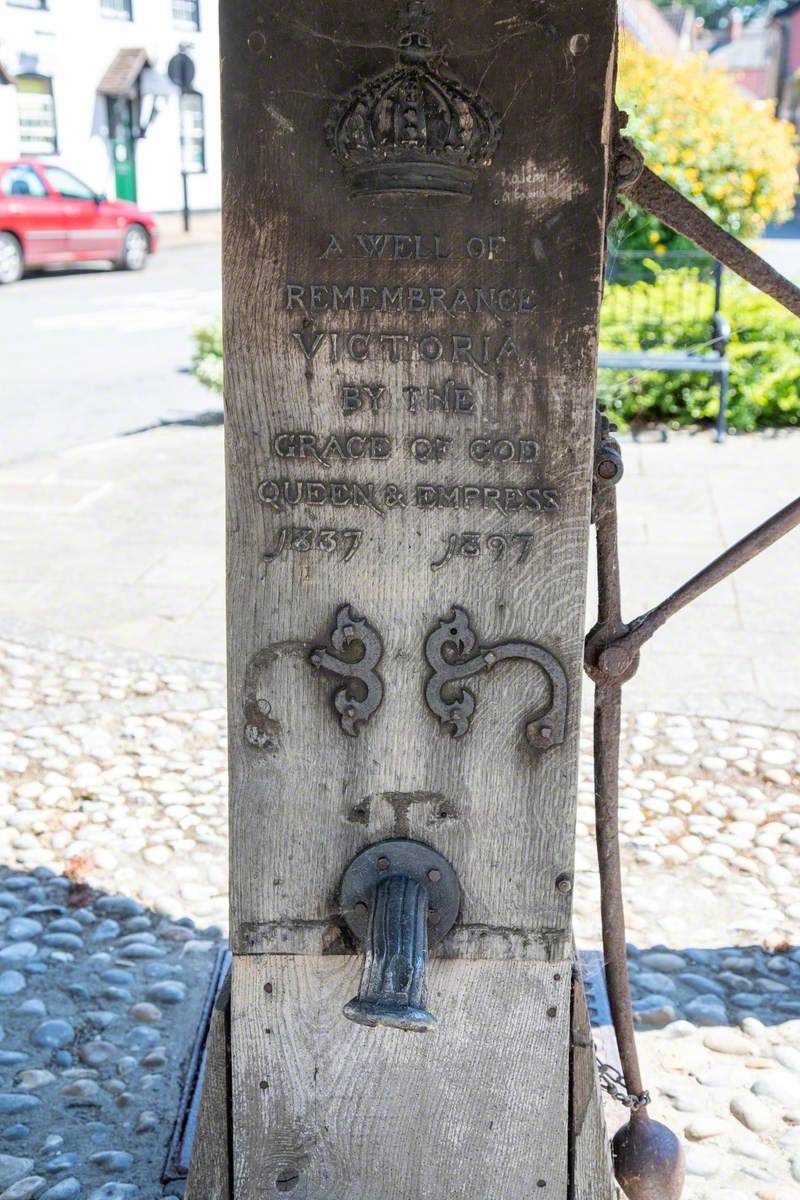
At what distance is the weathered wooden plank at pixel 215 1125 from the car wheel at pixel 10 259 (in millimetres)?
16454

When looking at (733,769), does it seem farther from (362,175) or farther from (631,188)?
(362,175)

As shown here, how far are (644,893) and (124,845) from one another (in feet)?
4.55

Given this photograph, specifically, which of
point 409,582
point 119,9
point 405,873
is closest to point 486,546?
point 409,582

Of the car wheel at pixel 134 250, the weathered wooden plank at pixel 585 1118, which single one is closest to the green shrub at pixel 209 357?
the weathered wooden plank at pixel 585 1118

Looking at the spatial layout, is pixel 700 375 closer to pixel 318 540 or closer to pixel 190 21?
pixel 318 540

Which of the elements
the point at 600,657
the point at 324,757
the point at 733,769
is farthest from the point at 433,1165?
the point at 733,769

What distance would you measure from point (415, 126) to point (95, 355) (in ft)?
34.4

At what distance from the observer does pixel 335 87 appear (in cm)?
170

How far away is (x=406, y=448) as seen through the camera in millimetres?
1800

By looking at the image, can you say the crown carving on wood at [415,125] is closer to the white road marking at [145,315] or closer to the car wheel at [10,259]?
the white road marking at [145,315]

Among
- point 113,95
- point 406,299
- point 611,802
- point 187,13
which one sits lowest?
point 611,802

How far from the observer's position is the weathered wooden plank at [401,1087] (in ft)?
6.44

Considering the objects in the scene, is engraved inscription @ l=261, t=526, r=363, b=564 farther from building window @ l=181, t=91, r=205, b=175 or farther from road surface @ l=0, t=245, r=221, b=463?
building window @ l=181, t=91, r=205, b=175

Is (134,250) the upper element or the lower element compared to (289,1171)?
upper
